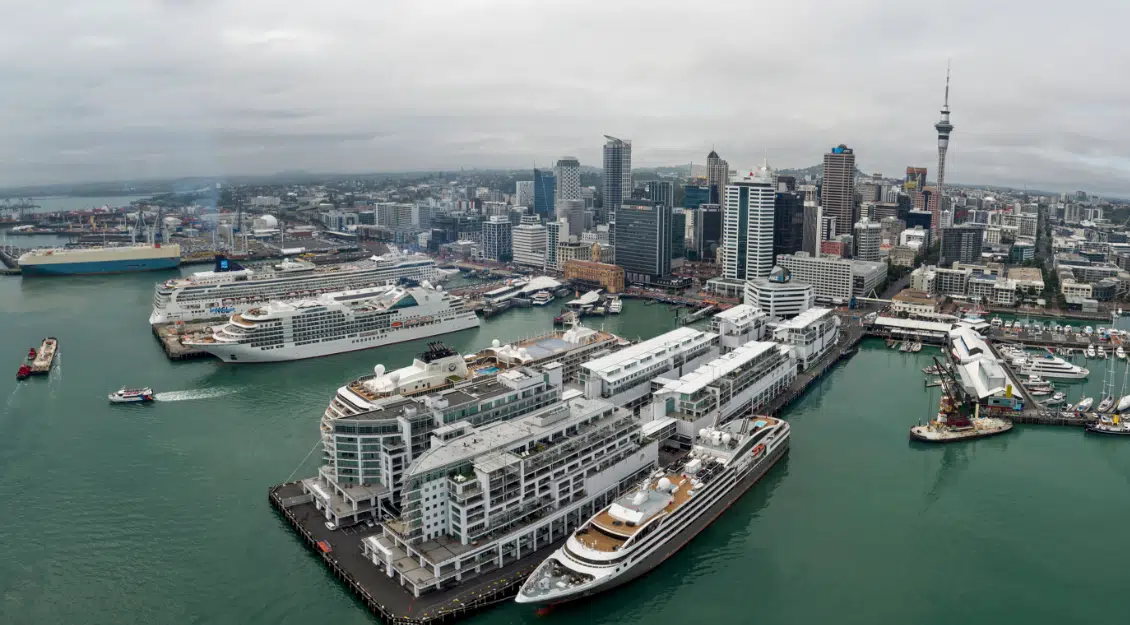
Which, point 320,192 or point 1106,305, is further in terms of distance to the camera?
point 320,192

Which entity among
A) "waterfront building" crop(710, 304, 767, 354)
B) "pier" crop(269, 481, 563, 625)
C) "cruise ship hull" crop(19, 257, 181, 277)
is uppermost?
"cruise ship hull" crop(19, 257, 181, 277)

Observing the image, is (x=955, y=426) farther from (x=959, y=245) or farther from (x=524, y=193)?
(x=524, y=193)

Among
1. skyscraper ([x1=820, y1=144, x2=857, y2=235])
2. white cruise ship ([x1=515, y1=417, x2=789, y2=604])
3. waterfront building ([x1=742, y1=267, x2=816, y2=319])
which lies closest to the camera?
white cruise ship ([x1=515, y1=417, x2=789, y2=604])

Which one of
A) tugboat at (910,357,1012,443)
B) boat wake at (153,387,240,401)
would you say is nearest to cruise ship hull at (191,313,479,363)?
boat wake at (153,387,240,401)

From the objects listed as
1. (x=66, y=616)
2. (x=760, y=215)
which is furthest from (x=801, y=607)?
(x=760, y=215)

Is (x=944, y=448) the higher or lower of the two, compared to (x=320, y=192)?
lower

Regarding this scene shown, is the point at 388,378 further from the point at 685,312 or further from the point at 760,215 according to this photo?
the point at 760,215

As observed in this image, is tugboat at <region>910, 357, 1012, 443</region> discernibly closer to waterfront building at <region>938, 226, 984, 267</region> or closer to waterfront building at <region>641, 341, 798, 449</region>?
waterfront building at <region>641, 341, 798, 449</region>

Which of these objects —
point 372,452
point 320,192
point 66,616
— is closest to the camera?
point 66,616

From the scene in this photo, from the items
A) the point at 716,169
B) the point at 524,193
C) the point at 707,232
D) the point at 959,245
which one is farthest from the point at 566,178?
the point at 959,245
